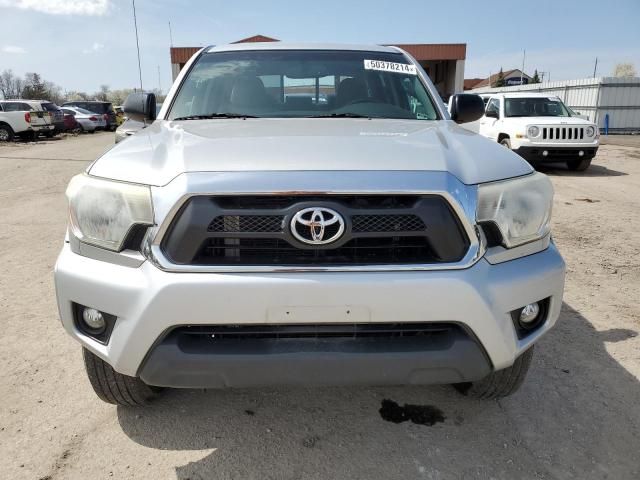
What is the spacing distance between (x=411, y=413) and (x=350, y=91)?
1.94 metres

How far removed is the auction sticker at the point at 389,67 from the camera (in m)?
3.44

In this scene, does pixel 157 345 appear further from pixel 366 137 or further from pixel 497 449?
pixel 497 449

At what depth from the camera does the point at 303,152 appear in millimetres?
2008

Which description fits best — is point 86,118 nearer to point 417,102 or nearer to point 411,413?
point 417,102

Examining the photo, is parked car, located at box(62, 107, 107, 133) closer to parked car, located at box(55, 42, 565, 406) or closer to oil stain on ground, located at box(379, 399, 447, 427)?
parked car, located at box(55, 42, 565, 406)

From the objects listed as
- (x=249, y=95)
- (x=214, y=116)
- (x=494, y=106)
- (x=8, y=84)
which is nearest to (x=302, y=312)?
(x=214, y=116)

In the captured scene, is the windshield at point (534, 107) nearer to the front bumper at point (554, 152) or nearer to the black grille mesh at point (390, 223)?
the front bumper at point (554, 152)

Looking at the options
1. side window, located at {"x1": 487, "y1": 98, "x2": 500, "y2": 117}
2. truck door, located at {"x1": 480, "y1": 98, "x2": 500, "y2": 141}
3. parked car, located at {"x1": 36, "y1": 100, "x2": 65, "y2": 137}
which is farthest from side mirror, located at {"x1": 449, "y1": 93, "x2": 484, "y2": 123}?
parked car, located at {"x1": 36, "y1": 100, "x2": 65, "y2": 137}

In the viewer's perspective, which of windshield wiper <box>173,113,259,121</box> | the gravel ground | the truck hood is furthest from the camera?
windshield wiper <box>173,113,259,121</box>

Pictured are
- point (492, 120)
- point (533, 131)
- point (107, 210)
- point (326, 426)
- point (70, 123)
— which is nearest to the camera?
point (107, 210)

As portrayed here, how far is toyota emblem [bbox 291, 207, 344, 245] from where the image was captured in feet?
6.01

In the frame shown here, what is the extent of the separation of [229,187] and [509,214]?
1067mm

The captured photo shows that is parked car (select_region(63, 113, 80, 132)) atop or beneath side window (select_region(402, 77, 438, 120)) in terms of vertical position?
beneath

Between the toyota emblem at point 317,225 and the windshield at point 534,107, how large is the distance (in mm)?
11083
